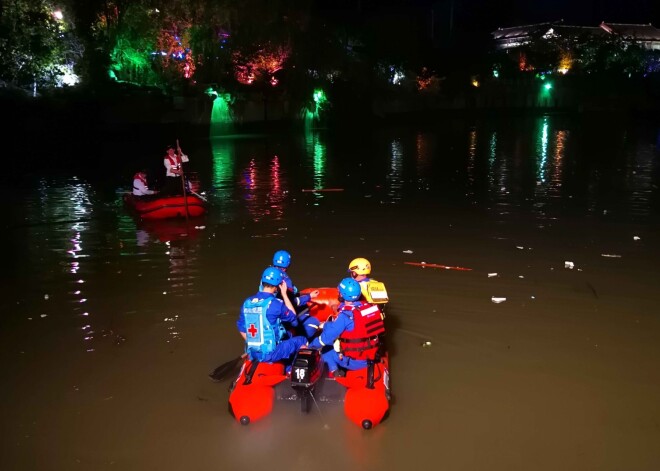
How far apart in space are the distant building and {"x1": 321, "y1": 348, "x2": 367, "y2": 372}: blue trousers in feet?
217

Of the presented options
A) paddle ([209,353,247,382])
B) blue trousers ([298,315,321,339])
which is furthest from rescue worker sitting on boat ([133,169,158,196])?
paddle ([209,353,247,382])

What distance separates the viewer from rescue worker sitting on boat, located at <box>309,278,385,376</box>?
525 cm

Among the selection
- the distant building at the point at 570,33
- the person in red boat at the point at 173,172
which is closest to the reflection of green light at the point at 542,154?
the person in red boat at the point at 173,172

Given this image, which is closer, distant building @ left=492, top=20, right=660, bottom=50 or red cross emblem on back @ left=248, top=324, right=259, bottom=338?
red cross emblem on back @ left=248, top=324, right=259, bottom=338

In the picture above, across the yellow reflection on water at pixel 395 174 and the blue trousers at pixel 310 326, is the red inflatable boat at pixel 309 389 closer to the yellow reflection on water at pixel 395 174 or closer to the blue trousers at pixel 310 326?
the blue trousers at pixel 310 326

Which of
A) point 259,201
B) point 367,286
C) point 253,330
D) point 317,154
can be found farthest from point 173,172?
point 317,154

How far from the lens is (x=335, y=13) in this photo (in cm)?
5803

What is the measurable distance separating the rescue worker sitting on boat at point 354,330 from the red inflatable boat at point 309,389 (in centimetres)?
10

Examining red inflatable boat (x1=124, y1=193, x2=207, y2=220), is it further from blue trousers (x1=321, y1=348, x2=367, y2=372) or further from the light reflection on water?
blue trousers (x1=321, y1=348, x2=367, y2=372)

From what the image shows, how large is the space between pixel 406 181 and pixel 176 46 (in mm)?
20497

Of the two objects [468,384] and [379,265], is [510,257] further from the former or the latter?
[468,384]

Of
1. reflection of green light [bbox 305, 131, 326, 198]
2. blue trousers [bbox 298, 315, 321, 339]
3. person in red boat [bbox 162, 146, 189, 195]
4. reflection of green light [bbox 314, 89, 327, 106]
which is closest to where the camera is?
blue trousers [bbox 298, 315, 321, 339]

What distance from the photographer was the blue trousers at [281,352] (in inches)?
210

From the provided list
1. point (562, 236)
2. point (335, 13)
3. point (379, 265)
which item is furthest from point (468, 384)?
point (335, 13)
